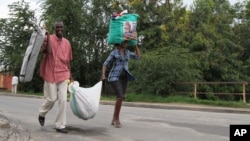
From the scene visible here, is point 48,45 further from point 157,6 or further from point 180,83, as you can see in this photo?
point 157,6

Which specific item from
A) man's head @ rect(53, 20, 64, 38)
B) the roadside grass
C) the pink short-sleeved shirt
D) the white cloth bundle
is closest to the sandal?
the white cloth bundle

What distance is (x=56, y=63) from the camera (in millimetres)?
8078

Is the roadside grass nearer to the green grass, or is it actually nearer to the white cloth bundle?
the green grass

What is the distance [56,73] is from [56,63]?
186 millimetres

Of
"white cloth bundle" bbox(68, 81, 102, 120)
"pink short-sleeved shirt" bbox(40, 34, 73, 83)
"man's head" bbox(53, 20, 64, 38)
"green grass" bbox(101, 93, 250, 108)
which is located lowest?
"green grass" bbox(101, 93, 250, 108)

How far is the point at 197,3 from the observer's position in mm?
40188

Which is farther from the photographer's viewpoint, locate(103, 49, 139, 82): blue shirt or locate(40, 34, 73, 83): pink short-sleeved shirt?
locate(103, 49, 139, 82): blue shirt

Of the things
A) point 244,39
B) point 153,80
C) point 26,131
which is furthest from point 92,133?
point 244,39

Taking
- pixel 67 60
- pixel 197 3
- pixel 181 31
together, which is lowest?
pixel 67 60

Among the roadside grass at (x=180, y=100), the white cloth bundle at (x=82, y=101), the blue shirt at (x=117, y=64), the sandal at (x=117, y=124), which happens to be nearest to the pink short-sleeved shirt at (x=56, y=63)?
the white cloth bundle at (x=82, y=101)

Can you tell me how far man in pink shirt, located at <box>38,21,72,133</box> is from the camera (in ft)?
26.2

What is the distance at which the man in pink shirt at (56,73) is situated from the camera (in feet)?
26.2

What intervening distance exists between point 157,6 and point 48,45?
28477 mm

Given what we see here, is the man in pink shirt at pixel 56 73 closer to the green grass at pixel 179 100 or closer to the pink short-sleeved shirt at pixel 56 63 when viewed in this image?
the pink short-sleeved shirt at pixel 56 63
